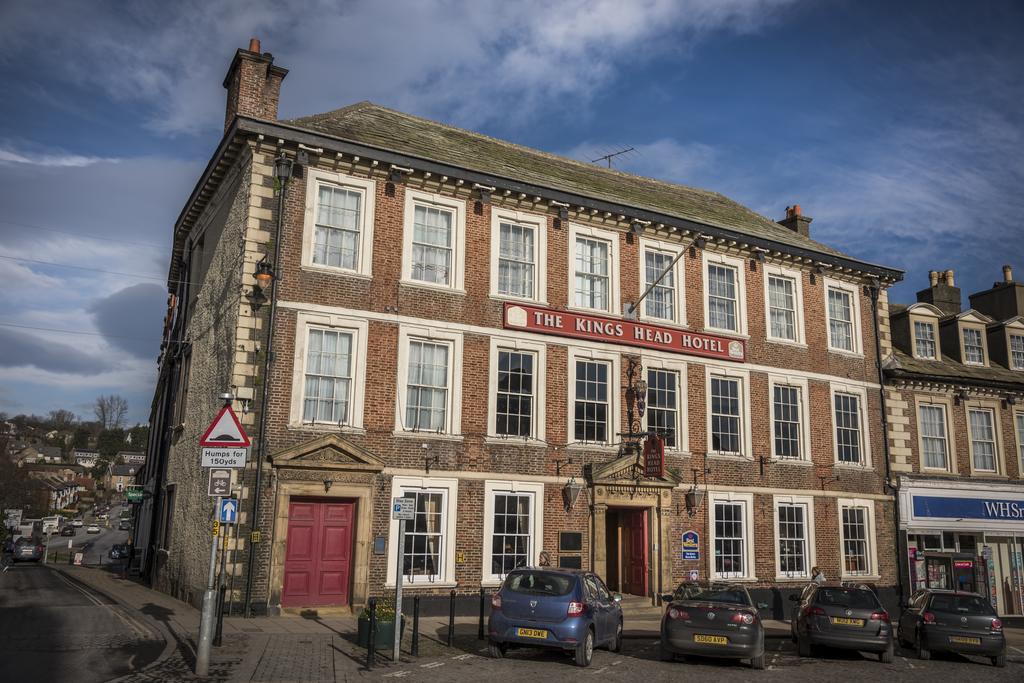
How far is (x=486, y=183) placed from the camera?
20.7m

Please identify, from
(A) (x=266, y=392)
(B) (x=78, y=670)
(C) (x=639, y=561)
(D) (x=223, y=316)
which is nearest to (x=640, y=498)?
(C) (x=639, y=561)

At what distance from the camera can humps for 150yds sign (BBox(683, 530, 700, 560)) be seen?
21.2 meters

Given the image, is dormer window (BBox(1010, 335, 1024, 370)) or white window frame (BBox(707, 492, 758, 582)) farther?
dormer window (BBox(1010, 335, 1024, 370))

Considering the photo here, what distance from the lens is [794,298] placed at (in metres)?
25.7

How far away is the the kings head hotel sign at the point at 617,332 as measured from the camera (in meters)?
20.8

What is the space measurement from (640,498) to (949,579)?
12453mm

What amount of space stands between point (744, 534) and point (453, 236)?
1178cm

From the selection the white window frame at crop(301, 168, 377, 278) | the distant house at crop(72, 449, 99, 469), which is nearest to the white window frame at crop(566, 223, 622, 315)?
the white window frame at crop(301, 168, 377, 278)

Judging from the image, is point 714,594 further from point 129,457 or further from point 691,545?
point 129,457

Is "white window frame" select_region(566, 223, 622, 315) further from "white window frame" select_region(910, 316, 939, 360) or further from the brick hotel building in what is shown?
"white window frame" select_region(910, 316, 939, 360)

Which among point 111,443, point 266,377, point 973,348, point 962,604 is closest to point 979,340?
point 973,348

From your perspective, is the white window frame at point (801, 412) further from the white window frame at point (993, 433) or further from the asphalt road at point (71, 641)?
the asphalt road at point (71, 641)

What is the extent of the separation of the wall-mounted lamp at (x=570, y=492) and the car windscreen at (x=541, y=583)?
273 inches

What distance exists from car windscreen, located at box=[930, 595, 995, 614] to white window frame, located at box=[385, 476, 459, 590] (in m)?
10.2
